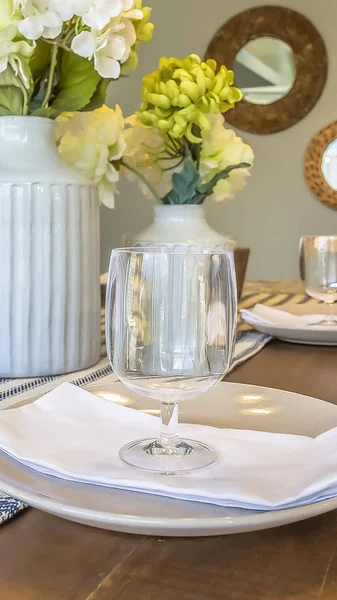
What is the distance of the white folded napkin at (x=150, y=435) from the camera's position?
1.30 feet

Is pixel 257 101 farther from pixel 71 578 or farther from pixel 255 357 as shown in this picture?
pixel 71 578

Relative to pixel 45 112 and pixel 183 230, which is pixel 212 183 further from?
pixel 45 112

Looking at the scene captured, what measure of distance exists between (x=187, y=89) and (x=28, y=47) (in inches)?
11.2

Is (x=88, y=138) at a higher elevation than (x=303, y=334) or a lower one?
higher

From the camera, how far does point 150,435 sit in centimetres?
54

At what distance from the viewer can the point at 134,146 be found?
1.03 m

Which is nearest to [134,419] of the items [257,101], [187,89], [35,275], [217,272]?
[217,272]

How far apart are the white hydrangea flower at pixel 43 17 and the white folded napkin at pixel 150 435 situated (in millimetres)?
371

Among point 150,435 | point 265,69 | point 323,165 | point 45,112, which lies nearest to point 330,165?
point 323,165

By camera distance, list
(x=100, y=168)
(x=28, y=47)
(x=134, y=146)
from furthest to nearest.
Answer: (x=134, y=146) < (x=100, y=168) < (x=28, y=47)

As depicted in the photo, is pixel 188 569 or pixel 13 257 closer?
pixel 188 569

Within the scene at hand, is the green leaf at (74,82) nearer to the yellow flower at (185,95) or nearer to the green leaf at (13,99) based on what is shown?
the green leaf at (13,99)

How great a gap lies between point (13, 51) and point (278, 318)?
0.63m

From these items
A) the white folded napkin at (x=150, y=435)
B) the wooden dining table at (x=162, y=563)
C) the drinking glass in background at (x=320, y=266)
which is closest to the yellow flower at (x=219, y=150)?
the drinking glass in background at (x=320, y=266)
